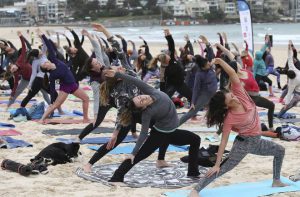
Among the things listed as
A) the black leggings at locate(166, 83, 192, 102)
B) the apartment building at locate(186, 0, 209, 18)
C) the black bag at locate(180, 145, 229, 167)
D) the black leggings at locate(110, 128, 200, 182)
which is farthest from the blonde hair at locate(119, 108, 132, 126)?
the apartment building at locate(186, 0, 209, 18)

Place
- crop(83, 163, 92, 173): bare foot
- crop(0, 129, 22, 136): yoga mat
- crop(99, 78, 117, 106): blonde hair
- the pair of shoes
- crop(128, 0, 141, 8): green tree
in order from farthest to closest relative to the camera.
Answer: crop(128, 0, 141, 8): green tree, the pair of shoes, crop(0, 129, 22, 136): yoga mat, crop(83, 163, 92, 173): bare foot, crop(99, 78, 117, 106): blonde hair

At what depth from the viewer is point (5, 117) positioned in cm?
1053

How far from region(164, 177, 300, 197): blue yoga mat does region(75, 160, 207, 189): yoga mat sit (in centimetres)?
34

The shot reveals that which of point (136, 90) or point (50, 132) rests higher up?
point (136, 90)

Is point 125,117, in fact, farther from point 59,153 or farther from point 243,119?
point 59,153

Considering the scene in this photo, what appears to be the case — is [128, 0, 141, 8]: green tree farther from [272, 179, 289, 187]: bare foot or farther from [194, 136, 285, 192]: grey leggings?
[194, 136, 285, 192]: grey leggings

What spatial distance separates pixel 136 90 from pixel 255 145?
4.72 feet

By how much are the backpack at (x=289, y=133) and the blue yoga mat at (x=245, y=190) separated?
2467 millimetres

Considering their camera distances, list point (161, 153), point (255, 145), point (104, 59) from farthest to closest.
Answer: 1. point (104, 59)
2. point (161, 153)
3. point (255, 145)

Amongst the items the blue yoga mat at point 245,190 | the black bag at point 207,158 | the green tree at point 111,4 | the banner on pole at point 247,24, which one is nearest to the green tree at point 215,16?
the green tree at point 111,4

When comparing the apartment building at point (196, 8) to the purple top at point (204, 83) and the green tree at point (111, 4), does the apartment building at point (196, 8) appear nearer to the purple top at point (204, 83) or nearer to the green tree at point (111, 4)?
the green tree at point (111, 4)

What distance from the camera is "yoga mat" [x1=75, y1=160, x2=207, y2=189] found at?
19.1 feet

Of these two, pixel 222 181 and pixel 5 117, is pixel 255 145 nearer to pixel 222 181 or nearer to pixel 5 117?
pixel 222 181

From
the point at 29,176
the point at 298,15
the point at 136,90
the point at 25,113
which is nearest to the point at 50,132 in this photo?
the point at 25,113
